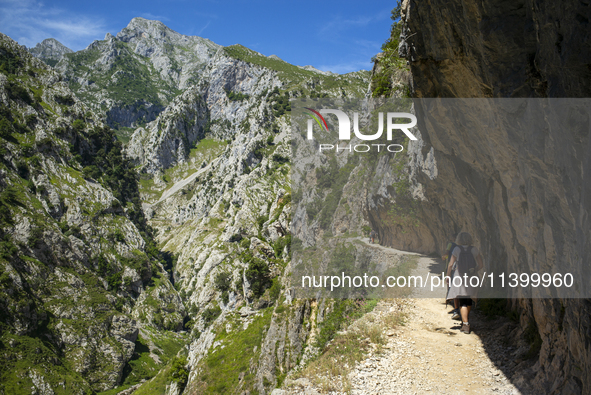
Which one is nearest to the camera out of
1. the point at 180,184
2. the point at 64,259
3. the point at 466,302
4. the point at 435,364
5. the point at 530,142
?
the point at 530,142

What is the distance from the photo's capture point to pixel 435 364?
742 cm

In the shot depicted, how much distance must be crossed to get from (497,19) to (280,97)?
131m

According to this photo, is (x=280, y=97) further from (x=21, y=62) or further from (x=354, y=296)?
(x=354, y=296)

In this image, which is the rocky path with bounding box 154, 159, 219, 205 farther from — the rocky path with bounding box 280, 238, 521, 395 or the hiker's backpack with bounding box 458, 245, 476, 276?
the hiker's backpack with bounding box 458, 245, 476, 276

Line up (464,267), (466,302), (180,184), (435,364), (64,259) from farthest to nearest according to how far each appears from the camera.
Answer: (180,184)
(64,259)
(466,302)
(464,267)
(435,364)

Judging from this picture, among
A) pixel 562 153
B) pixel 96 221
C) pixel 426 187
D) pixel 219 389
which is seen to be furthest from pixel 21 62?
pixel 562 153

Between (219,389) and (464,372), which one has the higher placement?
(464,372)

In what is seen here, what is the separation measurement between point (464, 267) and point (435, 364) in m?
2.34

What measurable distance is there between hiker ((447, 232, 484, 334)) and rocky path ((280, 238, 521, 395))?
24.1 inches

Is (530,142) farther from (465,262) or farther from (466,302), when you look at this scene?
(466,302)

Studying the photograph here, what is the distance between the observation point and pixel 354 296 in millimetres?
12148

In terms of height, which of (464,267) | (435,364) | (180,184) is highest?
(180,184)

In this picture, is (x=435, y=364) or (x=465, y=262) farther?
(x=465, y=262)

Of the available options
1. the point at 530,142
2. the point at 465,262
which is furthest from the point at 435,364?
the point at 530,142
